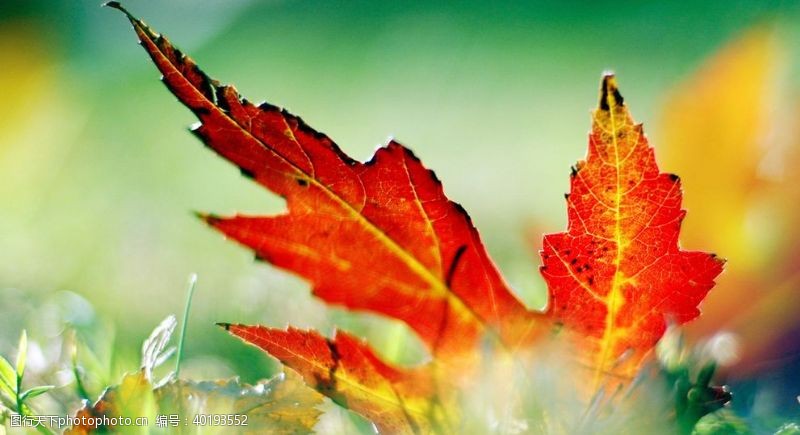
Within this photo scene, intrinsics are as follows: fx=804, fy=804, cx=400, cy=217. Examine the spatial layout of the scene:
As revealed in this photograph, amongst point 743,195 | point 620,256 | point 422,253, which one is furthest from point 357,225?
point 743,195

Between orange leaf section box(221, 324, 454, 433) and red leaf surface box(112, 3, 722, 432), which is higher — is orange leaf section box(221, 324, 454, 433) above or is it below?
below

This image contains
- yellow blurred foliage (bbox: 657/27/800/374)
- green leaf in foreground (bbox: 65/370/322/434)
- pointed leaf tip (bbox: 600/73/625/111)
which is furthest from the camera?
yellow blurred foliage (bbox: 657/27/800/374)

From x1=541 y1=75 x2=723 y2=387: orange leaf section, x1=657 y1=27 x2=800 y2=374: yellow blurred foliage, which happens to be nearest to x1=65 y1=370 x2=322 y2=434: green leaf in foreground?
x1=541 y1=75 x2=723 y2=387: orange leaf section

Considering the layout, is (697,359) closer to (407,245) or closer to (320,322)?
(407,245)

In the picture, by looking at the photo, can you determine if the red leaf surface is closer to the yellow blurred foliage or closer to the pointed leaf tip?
the pointed leaf tip

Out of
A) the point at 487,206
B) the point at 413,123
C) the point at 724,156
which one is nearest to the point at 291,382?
the point at 724,156

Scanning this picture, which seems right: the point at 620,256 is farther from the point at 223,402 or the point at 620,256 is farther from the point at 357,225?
the point at 223,402

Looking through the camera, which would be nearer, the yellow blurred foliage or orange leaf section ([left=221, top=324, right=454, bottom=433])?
orange leaf section ([left=221, top=324, right=454, bottom=433])

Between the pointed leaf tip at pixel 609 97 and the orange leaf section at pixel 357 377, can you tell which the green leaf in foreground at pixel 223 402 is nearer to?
the orange leaf section at pixel 357 377
